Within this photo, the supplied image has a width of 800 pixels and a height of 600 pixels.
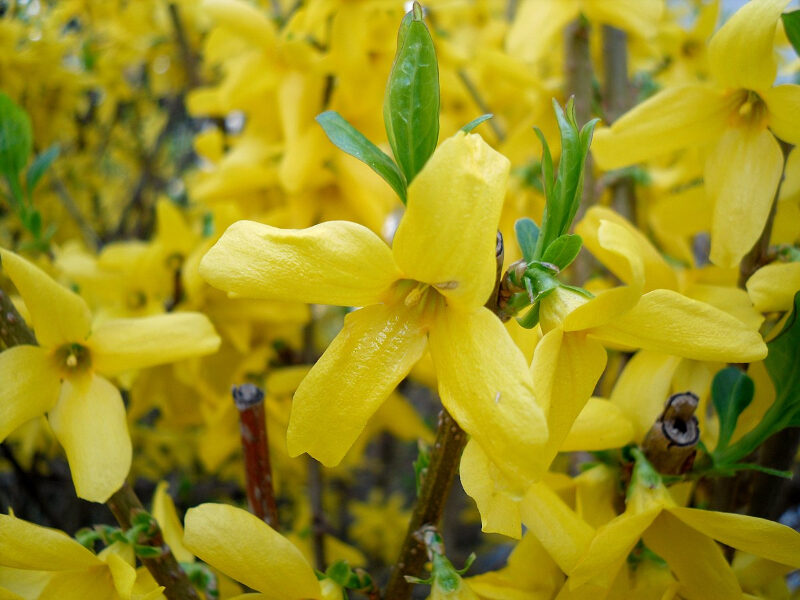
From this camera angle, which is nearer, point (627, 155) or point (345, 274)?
point (345, 274)

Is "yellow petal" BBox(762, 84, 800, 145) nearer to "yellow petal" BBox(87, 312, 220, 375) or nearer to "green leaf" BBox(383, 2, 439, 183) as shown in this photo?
"green leaf" BBox(383, 2, 439, 183)

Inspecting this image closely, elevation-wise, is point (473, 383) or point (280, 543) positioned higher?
point (473, 383)

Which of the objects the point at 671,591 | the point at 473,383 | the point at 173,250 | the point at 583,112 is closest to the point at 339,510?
the point at 173,250

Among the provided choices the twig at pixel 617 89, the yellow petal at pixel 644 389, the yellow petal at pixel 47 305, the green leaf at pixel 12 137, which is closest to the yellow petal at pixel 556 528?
the yellow petal at pixel 644 389

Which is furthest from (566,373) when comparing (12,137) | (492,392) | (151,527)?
(12,137)

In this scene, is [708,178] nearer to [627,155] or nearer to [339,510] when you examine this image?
[627,155]
